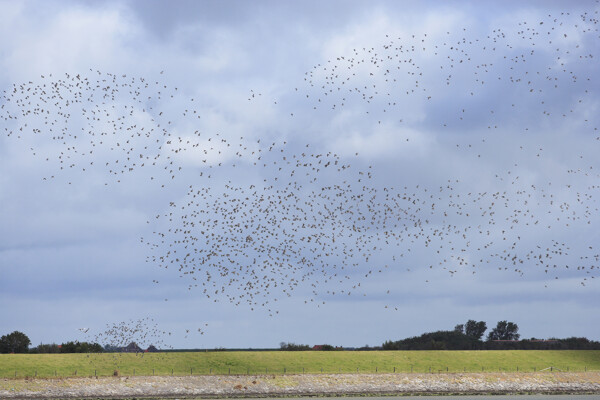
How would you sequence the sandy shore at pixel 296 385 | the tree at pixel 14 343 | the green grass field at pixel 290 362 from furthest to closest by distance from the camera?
the tree at pixel 14 343 < the green grass field at pixel 290 362 < the sandy shore at pixel 296 385

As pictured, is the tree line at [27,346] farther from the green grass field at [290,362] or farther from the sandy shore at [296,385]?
the sandy shore at [296,385]

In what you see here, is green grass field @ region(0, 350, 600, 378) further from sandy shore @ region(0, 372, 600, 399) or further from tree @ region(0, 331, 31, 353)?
tree @ region(0, 331, 31, 353)

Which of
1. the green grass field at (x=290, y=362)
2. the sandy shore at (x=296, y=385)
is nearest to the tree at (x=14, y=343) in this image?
the green grass field at (x=290, y=362)

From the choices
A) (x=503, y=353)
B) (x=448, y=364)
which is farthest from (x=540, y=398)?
(x=503, y=353)

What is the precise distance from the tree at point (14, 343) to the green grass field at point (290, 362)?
19.8m

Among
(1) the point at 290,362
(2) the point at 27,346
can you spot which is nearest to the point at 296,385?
(1) the point at 290,362

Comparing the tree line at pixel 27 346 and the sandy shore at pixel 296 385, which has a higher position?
the tree line at pixel 27 346

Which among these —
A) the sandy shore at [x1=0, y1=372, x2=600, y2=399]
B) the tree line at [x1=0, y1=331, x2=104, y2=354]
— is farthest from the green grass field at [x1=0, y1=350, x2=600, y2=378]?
the tree line at [x1=0, y1=331, x2=104, y2=354]

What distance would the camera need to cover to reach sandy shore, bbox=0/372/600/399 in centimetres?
10700

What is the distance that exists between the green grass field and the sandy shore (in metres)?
Result: 2.88

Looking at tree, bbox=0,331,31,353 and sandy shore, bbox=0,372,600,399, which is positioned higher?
tree, bbox=0,331,31,353

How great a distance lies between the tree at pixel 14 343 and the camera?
137750 mm

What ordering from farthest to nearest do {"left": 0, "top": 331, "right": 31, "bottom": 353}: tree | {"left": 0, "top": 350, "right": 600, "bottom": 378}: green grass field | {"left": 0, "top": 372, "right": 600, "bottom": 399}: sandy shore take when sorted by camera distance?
{"left": 0, "top": 331, "right": 31, "bottom": 353}: tree, {"left": 0, "top": 350, "right": 600, "bottom": 378}: green grass field, {"left": 0, "top": 372, "right": 600, "bottom": 399}: sandy shore

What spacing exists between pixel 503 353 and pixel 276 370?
41.7m
